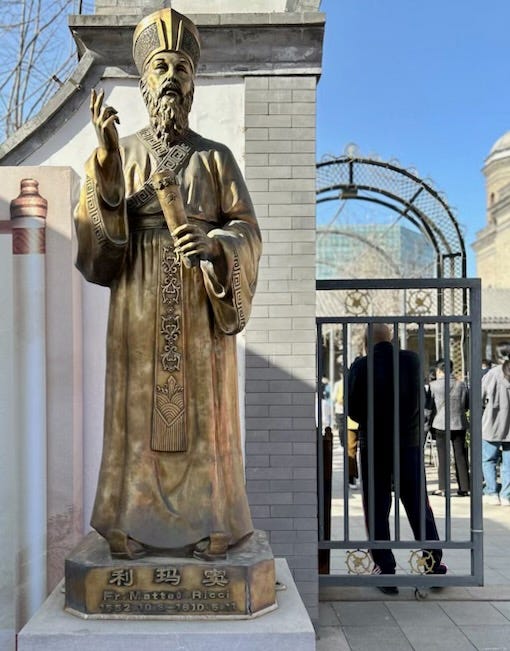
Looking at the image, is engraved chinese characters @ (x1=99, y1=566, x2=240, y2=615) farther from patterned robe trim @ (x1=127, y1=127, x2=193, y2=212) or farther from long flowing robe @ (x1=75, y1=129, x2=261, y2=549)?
patterned robe trim @ (x1=127, y1=127, x2=193, y2=212)

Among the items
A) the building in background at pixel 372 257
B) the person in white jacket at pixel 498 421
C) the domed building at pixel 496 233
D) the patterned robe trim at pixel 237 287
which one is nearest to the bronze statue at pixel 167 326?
the patterned robe trim at pixel 237 287

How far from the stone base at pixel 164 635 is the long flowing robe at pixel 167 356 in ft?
0.92

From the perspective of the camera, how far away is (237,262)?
2395 millimetres

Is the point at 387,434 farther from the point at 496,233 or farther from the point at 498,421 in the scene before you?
the point at 496,233

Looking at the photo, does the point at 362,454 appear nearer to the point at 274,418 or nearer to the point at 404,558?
the point at 274,418

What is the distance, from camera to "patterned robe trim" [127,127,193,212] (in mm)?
2486

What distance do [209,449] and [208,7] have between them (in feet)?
11.3

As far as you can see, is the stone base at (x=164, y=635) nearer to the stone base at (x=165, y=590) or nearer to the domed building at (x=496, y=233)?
the stone base at (x=165, y=590)

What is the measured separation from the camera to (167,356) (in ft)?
8.13

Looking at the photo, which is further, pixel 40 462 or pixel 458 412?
pixel 458 412

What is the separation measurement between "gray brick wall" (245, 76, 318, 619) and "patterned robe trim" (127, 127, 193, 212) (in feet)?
6.14

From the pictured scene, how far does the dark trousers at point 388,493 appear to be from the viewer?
17.4ft

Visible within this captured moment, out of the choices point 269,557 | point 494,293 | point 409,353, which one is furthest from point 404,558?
point 494,293

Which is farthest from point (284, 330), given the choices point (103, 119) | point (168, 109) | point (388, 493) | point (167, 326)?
point (103, 119)
